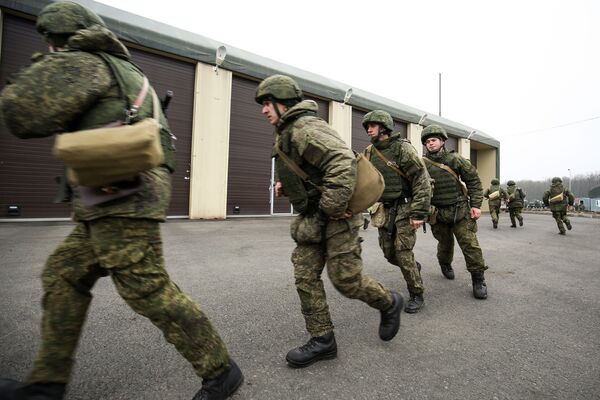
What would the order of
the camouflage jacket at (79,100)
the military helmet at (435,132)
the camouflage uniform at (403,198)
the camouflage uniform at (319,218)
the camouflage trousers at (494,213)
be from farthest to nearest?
the camouflage trousers at (494,213), the military helmet at (435,132), the camouflage uniform at (403,198), the camouflage uniform at (319,218), the camouflage jacket at (79,100)

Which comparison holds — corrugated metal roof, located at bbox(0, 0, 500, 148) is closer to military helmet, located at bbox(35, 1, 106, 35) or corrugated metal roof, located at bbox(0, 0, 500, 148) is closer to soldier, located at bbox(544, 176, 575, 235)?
soldier, located at bbox(544, 176, 575, 235)

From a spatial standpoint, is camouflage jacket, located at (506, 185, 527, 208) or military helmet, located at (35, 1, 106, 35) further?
camouflage jacket, located at (506, 185, 527, 208)

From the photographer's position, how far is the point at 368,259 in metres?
5.22

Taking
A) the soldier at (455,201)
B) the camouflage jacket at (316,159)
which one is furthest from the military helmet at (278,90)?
the soldier at (455,201)

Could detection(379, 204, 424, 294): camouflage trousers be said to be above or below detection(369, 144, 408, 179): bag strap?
below

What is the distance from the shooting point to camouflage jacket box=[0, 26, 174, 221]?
123 cm

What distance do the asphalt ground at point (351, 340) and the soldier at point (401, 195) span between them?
483mm

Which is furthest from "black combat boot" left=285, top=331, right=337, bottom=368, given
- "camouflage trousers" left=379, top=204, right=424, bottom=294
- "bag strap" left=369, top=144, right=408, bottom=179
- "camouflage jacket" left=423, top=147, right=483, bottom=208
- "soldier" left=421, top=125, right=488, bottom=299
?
"camouflage jacket" left=423, top=147, right=483, bottom=208

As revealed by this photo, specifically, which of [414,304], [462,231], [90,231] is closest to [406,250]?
[414,304]

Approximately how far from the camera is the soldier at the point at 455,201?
3438 millimetres

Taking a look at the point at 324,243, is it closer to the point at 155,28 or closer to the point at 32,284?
the point at 32,284

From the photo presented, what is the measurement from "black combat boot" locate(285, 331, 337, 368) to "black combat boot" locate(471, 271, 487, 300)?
219cm

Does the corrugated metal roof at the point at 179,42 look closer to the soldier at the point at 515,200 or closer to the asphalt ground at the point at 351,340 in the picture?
the asphalt ground at the point at 351,340

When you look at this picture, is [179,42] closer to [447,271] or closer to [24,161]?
[24,161]
